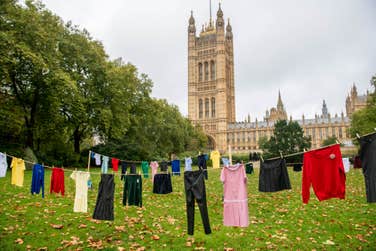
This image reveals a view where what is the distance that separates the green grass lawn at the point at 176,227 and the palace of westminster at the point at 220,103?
273 ft

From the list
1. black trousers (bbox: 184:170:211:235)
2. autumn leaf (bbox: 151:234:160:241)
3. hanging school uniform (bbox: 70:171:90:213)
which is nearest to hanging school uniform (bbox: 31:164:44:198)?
hanging school uniform (bbox: 70:171:90:213)

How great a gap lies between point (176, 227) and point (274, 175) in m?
3.15

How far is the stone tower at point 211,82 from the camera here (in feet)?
311

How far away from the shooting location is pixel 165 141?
147 ft

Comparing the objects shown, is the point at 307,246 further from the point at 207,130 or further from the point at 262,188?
the point at 207,130

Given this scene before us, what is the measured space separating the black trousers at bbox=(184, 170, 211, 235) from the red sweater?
8.12ft

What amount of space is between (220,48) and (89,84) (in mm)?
72376

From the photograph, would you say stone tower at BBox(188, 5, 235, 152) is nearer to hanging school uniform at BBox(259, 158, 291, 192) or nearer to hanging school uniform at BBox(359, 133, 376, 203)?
hanging school uniform at BBox(259, 158, 291, 192)

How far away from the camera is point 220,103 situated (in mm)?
94875

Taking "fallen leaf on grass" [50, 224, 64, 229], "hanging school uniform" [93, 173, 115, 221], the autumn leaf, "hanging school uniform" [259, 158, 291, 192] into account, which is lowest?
the autumn leaf

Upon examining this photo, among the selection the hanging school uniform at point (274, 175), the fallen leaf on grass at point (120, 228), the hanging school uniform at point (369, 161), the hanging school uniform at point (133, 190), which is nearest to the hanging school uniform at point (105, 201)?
the fallen leaf on grass at point (120, 228)

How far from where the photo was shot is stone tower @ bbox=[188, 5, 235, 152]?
311 feet

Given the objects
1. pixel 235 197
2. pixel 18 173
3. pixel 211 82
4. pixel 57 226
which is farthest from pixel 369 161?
pixel 211 82

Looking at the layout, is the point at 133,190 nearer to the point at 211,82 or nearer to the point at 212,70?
the point at 211,82
